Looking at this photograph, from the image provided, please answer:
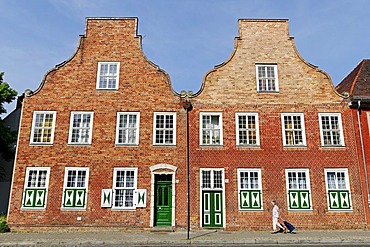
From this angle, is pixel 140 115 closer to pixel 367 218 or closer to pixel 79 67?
pixel 79 67

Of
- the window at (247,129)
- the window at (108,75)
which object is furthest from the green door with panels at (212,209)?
the window at (108,75)

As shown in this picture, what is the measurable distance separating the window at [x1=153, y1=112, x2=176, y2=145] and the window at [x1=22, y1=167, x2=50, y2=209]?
20.7 ft

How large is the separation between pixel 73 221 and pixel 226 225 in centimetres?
815

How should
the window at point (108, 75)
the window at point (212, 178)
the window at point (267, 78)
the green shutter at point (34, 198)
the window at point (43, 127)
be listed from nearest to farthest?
the green shutter at point (34, 198)
the window at point (212, 178)
the window at point (43, 127)
the window at point (108, 75)
the window at point (267, 78)

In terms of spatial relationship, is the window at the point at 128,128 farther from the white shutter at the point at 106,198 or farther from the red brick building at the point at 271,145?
the red brick building at the point at 271,145

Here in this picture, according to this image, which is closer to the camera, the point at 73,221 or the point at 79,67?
the point at 73,221

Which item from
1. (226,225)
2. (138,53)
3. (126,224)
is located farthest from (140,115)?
(226,225)

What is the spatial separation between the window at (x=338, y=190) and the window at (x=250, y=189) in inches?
149

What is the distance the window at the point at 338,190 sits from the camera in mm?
17609

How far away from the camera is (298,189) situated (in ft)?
58.6

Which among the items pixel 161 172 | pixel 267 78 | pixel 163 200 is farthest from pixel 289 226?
pixel 267 78

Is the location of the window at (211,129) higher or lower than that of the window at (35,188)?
higher

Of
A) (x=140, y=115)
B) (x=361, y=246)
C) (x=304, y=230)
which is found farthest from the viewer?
(x=140, y=115)

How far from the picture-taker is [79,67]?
19.7 m
